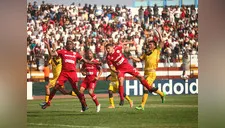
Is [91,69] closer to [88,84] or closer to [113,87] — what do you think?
[88,84]

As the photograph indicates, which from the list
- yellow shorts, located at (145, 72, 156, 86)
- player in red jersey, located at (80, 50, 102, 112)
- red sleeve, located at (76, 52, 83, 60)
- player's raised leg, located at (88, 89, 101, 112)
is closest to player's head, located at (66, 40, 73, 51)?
red sleeve, located at (76, 52, 83, 60)

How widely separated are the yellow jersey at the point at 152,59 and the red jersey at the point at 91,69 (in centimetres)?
68

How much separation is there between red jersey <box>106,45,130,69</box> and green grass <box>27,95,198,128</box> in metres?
0.49

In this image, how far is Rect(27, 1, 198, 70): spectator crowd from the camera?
8.59 metres

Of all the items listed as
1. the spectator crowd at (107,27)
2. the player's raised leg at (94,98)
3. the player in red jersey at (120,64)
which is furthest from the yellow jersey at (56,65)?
the player in red jersey at (120,64)

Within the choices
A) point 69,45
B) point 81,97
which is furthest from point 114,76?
point 69,45

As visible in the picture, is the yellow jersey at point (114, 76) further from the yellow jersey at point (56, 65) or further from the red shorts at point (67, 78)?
the yellow jersey at point (56, 65)

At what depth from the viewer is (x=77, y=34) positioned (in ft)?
28.6

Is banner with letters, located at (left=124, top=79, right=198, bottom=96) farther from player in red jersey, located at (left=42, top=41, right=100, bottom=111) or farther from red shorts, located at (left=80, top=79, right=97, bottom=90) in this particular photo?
player in red jersey, located at (left=42, top=41, right=100, bottom=111)

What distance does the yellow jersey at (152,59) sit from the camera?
897cm

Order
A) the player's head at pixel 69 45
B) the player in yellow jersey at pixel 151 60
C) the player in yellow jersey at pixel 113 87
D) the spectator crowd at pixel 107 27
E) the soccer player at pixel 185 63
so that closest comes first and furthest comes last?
the spectator crowd at pixel 107 27 → the player's head at pixel 69 45 → the player in yellow jersey at pixel 113 87 → the player in yellow jersey at pixel 151 60 → the soccer player at pixel 185 63

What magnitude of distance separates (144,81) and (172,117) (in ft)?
2.10
